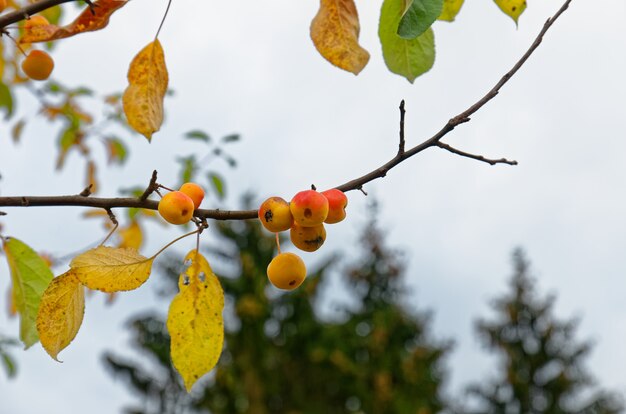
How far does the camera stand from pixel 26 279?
54.2 inches

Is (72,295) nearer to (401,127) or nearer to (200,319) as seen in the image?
(200,319)

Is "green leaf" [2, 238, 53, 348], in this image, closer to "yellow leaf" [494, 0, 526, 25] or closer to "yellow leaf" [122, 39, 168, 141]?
"yellow leaf" [122, 39, 168, 141]

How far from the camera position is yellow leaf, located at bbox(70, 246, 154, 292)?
1042 mm

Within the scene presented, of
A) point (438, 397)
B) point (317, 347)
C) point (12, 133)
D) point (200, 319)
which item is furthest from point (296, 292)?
point (200, 319)

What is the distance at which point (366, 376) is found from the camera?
14.4m

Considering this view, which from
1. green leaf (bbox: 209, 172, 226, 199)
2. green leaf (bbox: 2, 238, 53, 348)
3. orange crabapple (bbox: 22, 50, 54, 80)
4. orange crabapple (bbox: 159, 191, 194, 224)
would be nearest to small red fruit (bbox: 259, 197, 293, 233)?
orange crabapple (bbox: 159, 191, 194, 224)

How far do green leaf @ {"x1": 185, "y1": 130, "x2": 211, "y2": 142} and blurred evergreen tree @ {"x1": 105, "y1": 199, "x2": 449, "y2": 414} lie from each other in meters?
10.3

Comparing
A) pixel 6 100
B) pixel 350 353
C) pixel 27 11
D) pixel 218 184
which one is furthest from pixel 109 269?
pixel 350 353

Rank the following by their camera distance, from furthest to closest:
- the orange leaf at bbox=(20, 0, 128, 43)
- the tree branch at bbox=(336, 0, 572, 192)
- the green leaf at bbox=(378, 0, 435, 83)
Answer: the green leaf at bbox=(378, 0, 435, 83), the orange leaf at bbox=(20, 0, 128, 43), the tree branch at bbox=(336, 0, 572, 192)

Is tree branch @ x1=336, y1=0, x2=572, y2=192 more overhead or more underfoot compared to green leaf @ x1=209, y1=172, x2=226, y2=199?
more underfoot

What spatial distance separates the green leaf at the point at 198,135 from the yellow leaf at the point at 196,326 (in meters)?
2.35

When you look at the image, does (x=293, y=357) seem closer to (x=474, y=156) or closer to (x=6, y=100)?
(x=6, y=100)

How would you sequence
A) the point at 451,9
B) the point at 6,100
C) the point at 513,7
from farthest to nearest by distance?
the point at 6,100 → the point at 451,9 → the point at 513,7

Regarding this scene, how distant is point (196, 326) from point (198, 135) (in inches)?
94.8
